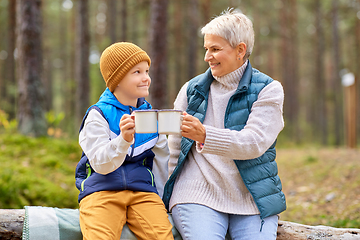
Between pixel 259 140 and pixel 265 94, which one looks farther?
pixel 265 94

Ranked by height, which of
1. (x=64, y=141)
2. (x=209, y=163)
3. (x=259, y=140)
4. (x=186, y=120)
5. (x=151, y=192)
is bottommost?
(x=64, y=141)

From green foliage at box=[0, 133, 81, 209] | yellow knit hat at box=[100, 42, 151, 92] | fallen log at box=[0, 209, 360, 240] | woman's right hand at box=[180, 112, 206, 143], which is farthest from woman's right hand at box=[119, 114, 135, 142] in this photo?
green foliage at box=[0, 133, 81, 209]

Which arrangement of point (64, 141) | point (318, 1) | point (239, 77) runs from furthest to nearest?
1. point (318, 1)
2. point (64, 141)
3. point (239, 77)

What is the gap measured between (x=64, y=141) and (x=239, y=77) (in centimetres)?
568

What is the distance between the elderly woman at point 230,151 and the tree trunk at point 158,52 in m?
4.84

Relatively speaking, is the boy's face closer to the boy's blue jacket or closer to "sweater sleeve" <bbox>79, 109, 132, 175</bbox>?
the boy's blue jacket

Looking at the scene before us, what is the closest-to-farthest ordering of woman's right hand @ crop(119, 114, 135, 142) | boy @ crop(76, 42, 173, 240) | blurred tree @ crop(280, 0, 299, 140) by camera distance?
woman's right hand @ crop(119, 114, 135, 142), boy @ crop(76, 42, 173, 240), blurred tree @ crop(280, 0, 299, 140)

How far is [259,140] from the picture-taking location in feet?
7.24

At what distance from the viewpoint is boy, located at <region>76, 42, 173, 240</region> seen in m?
2.00

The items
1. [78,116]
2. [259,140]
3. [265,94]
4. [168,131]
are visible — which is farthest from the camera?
[78,116]

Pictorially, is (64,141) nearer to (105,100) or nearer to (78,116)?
(78,116)

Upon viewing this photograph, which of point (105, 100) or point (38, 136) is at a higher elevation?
point (105, 100)

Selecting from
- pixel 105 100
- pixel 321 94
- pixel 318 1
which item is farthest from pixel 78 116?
pixel 318 1

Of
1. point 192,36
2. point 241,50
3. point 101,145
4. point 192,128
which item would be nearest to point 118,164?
point 101,145
